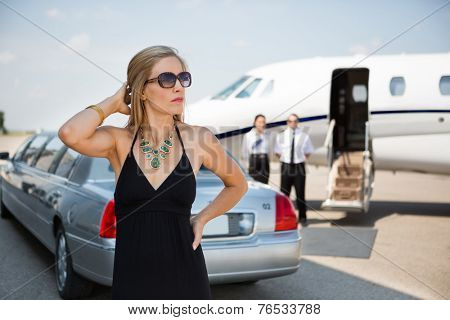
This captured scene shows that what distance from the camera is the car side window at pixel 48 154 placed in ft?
17.4

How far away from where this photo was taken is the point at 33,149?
618 cm

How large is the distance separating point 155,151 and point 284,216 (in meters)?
2.36

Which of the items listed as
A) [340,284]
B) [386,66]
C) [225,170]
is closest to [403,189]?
[386,66]

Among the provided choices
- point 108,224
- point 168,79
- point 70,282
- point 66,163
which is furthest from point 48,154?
point 168,79

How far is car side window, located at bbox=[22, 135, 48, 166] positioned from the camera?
5988 millimetres

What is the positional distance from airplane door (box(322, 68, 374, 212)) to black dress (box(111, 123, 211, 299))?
6583 millimetres

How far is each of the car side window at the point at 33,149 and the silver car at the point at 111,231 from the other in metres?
1.33

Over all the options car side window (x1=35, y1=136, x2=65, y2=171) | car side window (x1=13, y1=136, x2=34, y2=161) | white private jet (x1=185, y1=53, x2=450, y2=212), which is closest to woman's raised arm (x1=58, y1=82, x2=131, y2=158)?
car side window (x1=35, y1=136, x2=65, y2=171)

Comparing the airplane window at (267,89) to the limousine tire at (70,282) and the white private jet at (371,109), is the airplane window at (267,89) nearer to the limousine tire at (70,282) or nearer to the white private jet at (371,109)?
the white private jet at (371,109)

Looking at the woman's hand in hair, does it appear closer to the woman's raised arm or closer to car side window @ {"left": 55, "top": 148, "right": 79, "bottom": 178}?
the woman's raised arm

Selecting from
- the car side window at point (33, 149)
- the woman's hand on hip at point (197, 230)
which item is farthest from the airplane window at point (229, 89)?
the woman's hand on hip at point (197, 230)

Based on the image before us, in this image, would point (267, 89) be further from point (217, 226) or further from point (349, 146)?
point (217, 226)
